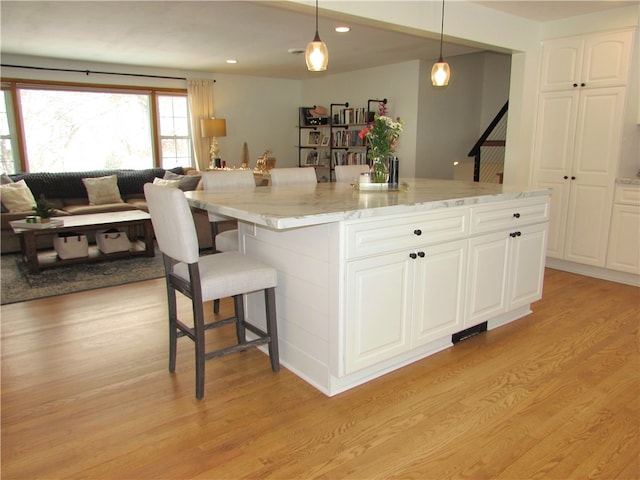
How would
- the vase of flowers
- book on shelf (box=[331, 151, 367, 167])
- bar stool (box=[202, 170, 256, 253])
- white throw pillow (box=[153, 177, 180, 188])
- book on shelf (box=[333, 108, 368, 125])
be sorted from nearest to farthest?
the vase of flowers → bar stool (box=[202, 170, 256, 253]) → white throw pillow (box=[153, 177, 180, 188]) → book on shelf (box=[333, 108, 368, 125]) → book on shelf (box=[331, 151, 367, 167])

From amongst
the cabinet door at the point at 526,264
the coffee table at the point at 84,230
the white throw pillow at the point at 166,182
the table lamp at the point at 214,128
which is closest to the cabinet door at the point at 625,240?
the cabinet door at the point at 526,264

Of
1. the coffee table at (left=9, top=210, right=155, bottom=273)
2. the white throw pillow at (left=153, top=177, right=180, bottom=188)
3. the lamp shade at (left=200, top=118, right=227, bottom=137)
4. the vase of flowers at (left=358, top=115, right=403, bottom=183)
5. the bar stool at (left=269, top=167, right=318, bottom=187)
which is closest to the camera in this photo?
the vase of flowers at (left=358, top=115, right=403, bottom=183)

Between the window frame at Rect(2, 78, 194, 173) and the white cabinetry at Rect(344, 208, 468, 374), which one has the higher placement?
the window frame at Rect(2, 78, 194, 173)

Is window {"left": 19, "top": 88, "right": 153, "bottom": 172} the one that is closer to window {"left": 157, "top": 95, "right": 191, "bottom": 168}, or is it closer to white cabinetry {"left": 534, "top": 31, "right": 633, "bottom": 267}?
window {"left": 157, "top": 95, "right": 191, "bottom": 168}

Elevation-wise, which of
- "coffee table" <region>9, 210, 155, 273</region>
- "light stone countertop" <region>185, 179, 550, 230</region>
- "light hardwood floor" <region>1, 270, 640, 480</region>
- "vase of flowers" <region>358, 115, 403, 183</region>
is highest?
"vase of flowers" <region>358, 115, 403, 183</region>

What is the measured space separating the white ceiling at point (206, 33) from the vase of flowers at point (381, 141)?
84 cm

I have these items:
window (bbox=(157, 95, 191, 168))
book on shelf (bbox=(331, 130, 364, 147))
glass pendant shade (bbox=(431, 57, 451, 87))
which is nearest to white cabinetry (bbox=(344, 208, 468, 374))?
glass pendant shade (bbox=(431, 57, 451, 87))

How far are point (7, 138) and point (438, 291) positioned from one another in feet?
20.9

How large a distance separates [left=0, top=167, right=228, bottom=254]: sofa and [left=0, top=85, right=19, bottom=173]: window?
1.70 ft

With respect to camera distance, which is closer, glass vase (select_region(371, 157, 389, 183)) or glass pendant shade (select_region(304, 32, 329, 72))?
glass pendant shade (select_region(304, 32, 329, 72))

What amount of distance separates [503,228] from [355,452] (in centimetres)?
168

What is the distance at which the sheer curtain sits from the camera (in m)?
7.60

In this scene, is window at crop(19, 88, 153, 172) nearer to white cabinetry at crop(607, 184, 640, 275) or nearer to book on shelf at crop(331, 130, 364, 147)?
book on shelf at crop(331, 130, 364, 147)

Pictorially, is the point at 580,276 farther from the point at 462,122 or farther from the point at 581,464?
the point at 462,122
